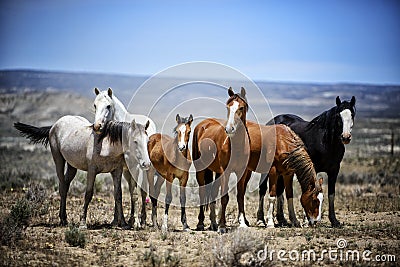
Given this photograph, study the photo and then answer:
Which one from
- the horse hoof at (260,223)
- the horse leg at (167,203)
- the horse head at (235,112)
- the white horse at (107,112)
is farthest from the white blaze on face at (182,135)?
the horse hoof at (260,223)

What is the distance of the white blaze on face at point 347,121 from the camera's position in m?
10.1

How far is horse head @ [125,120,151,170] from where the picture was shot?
31.6 feet

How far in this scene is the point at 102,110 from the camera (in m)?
10.1

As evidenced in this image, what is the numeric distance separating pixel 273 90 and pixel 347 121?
134 m

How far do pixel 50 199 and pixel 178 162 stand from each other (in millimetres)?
4829

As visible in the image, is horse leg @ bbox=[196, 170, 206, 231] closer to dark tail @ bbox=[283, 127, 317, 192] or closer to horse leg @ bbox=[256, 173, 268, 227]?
horse leg @ bbox=[256, 173, 268, 227]

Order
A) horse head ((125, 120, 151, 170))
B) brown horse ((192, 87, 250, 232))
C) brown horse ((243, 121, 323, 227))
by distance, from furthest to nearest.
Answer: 1. brown horse ((243, 121, 323, 227))
2. horse head ((125, 120, 151, 170))
3. brown horse ((192, 87, 250, 232))

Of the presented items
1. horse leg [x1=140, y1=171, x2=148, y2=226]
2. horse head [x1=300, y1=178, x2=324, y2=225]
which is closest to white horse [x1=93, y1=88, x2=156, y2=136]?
horse leg [x1=140, y1=171, x2=148, y2=226]

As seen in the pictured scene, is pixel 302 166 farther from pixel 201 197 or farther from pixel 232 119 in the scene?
pixel 201 197

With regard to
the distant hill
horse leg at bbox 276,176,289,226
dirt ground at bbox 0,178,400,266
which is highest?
the distant hill

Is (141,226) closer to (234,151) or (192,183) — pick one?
(234,151)

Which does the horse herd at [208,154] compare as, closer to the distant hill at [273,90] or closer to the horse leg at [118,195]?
the horse leg at [118,195]

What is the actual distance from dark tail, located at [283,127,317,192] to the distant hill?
64.9m

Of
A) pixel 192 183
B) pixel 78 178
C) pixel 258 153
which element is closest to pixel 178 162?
pixel 258 153
